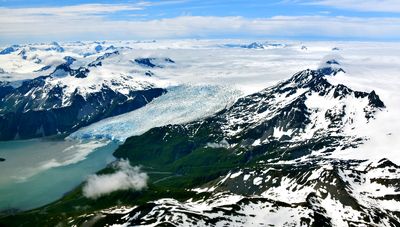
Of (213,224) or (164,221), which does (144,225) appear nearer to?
(164,221)

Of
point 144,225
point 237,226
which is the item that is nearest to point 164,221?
point 144,225

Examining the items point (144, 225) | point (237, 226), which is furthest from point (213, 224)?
point (144, 225)

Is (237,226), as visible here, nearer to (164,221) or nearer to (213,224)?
(213,224)

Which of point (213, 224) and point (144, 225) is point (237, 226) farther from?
point (144, 225)

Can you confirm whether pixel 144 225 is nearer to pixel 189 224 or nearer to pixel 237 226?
pixel 189 224

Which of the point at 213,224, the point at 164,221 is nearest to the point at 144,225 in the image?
the point at 164,221
